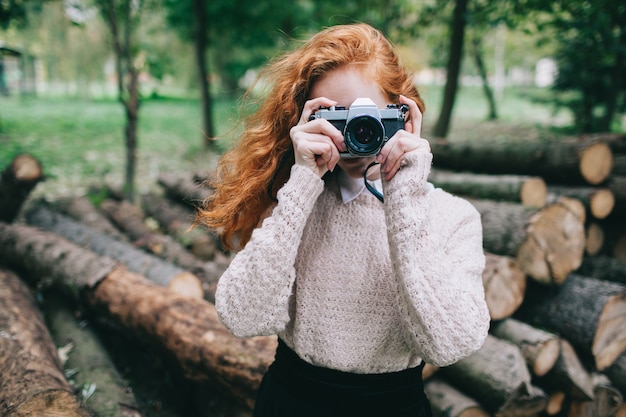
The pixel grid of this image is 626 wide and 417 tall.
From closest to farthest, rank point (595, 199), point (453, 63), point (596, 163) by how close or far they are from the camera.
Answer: point (595, 199) → point (596, 163) → point (453, 63)

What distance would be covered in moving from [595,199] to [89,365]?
143 inches

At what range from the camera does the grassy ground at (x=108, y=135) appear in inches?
288

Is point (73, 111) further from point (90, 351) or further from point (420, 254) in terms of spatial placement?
point (420, 254)

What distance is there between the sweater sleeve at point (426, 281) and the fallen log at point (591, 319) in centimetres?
178

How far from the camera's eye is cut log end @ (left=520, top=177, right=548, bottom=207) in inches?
130

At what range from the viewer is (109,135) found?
1095 centimetres

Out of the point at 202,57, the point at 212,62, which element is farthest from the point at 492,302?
the point at 212,62

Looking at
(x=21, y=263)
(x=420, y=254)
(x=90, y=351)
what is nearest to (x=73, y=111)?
(x=21, y=263)

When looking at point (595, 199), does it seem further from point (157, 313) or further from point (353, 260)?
point (157, 313)

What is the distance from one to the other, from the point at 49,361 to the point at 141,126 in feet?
39.5

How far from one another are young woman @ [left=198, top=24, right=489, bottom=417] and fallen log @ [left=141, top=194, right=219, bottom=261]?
6.31ft

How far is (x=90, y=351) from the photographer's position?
249 centimetres

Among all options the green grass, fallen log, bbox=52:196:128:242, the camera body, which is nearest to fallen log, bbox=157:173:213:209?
the green grass

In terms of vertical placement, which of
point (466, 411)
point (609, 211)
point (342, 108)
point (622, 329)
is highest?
point (342, 108)
